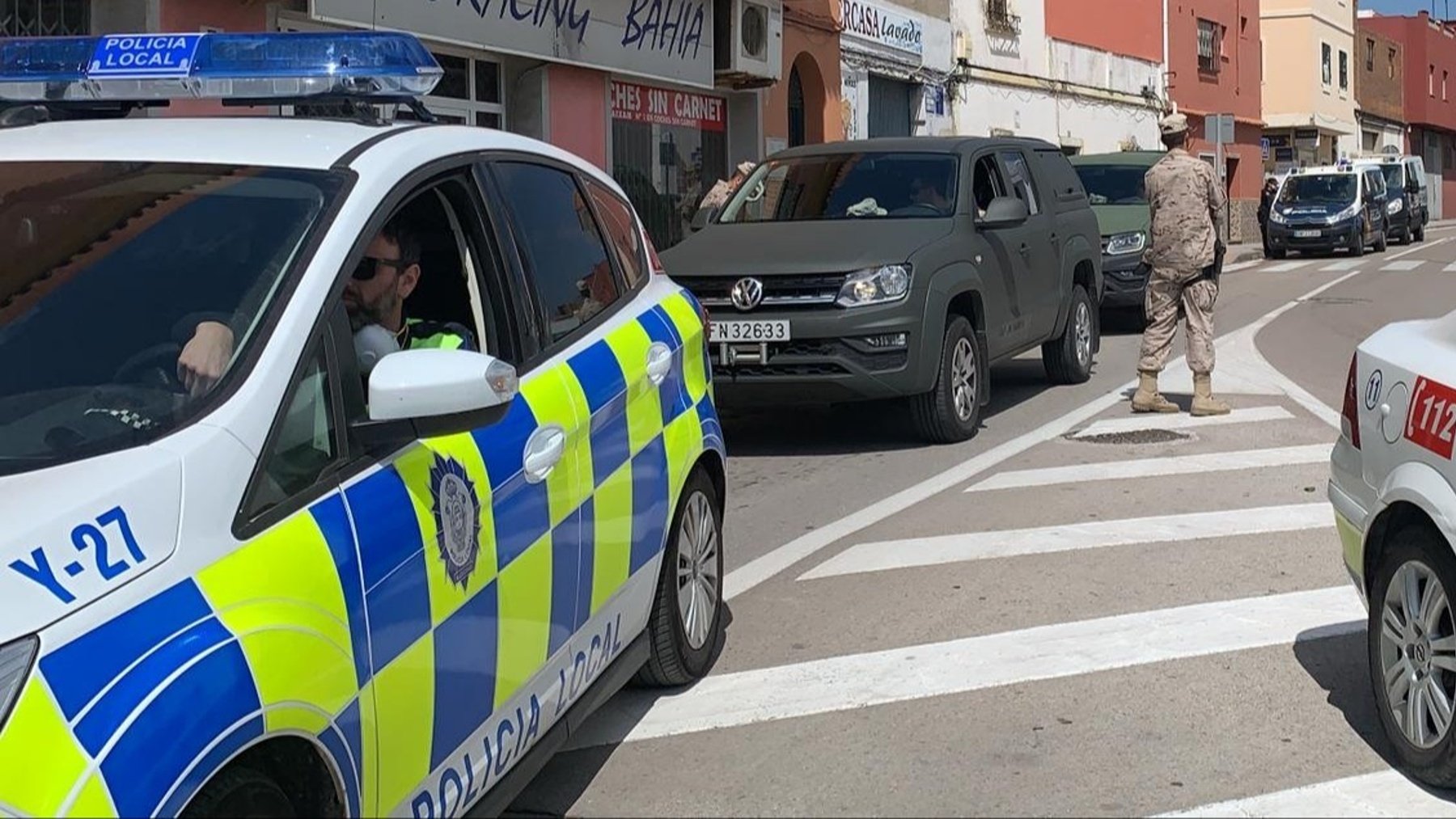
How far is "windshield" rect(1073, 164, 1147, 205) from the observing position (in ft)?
58.6

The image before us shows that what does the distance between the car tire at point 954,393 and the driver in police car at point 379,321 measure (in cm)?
582

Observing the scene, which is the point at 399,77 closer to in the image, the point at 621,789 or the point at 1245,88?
the point at 621,789

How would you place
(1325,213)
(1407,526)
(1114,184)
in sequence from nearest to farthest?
(1407,526)
(1114,184)
(1325,213)

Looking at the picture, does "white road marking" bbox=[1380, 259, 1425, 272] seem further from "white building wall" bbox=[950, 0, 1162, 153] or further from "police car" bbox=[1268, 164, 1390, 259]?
"white building wall" bbox=[950, 0, 1162, 153]

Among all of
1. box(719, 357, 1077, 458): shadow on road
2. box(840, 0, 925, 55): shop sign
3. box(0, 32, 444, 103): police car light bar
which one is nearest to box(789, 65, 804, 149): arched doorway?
box(840, 0, 925, 55): shop sign

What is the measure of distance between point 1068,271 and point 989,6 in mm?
16728

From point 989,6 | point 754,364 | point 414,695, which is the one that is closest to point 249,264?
point 414,695

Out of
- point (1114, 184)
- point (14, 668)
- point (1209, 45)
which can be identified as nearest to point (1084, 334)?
point (1114, 184)

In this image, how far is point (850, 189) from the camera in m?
10.4

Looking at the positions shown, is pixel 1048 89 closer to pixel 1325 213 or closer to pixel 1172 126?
pixel 1325 213

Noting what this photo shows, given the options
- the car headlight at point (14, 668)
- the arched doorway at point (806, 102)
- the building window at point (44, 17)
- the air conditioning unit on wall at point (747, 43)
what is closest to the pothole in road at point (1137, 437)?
the building window at point (44, 17)

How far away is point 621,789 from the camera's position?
430cm

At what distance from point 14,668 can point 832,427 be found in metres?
8.71

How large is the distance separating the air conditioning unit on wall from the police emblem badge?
16.5 meters
